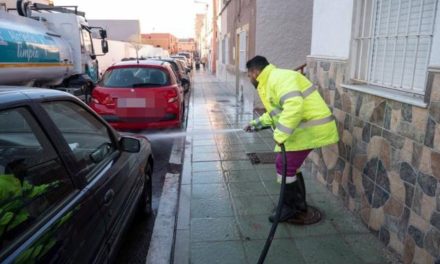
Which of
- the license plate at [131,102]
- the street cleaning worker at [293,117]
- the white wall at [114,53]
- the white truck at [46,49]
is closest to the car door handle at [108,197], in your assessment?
the street cleaning worker at [293,117]

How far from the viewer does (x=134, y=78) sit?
743 centimetres

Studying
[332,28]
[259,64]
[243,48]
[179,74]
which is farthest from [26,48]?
[243,48]

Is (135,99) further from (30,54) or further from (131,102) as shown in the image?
(30,54)

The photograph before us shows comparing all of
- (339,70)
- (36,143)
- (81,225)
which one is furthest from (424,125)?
(36,143)

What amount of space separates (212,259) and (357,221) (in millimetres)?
1565

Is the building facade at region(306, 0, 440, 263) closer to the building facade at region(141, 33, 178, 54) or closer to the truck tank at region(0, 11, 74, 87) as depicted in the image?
the truck tank at region(0, 11, 74, 87)

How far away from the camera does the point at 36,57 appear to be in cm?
826

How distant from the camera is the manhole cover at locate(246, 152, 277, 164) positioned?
5.96 metres

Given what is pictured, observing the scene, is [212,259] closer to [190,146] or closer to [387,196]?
[387,196]

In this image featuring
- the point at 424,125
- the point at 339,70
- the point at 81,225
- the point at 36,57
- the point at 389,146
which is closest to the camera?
the point at 81,225

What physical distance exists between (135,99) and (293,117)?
4.45 meters

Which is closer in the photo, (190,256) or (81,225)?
(81,225)

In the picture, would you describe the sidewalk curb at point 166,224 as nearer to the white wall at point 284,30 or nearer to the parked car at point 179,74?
the white wall at point 284,30

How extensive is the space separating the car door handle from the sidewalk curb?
3.25ft
